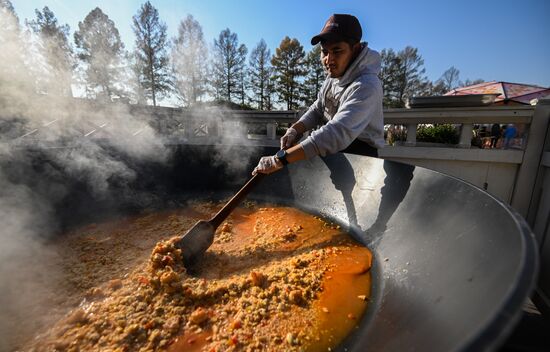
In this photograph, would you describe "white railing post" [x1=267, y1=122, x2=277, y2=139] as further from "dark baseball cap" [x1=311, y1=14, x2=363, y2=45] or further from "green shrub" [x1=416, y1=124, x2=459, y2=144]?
"green shrub" [x1=416, y1=124, x2=459, y2=144]

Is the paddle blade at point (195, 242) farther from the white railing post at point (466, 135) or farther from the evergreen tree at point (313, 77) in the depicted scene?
the evergreen tree at point (313, 77)

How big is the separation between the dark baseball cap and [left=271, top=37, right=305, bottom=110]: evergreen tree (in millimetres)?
21985

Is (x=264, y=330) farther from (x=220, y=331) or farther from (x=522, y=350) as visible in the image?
(x=522, y=350)

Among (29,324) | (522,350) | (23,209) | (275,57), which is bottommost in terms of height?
(522,350)

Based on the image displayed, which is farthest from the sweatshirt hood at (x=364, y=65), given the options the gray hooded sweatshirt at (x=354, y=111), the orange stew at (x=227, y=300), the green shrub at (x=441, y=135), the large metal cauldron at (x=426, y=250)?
the green shrub at (x=441, y=135)

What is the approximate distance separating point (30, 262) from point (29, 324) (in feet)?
2.06

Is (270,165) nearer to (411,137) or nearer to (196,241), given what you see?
(196,241)

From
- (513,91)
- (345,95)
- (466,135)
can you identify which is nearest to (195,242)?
(345,95)

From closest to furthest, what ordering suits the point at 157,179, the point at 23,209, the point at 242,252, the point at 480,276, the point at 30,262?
the point at 480,276 < the point at 30,262 < the point at 242,252 < the point at 23,209 < the point at 157,179

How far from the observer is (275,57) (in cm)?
2350

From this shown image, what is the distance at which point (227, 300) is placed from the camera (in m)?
1.29

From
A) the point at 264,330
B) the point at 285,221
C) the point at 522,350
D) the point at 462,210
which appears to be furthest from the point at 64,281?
the point at 522,350

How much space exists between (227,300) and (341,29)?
197cm

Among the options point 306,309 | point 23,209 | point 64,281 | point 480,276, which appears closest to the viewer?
point 480,276
